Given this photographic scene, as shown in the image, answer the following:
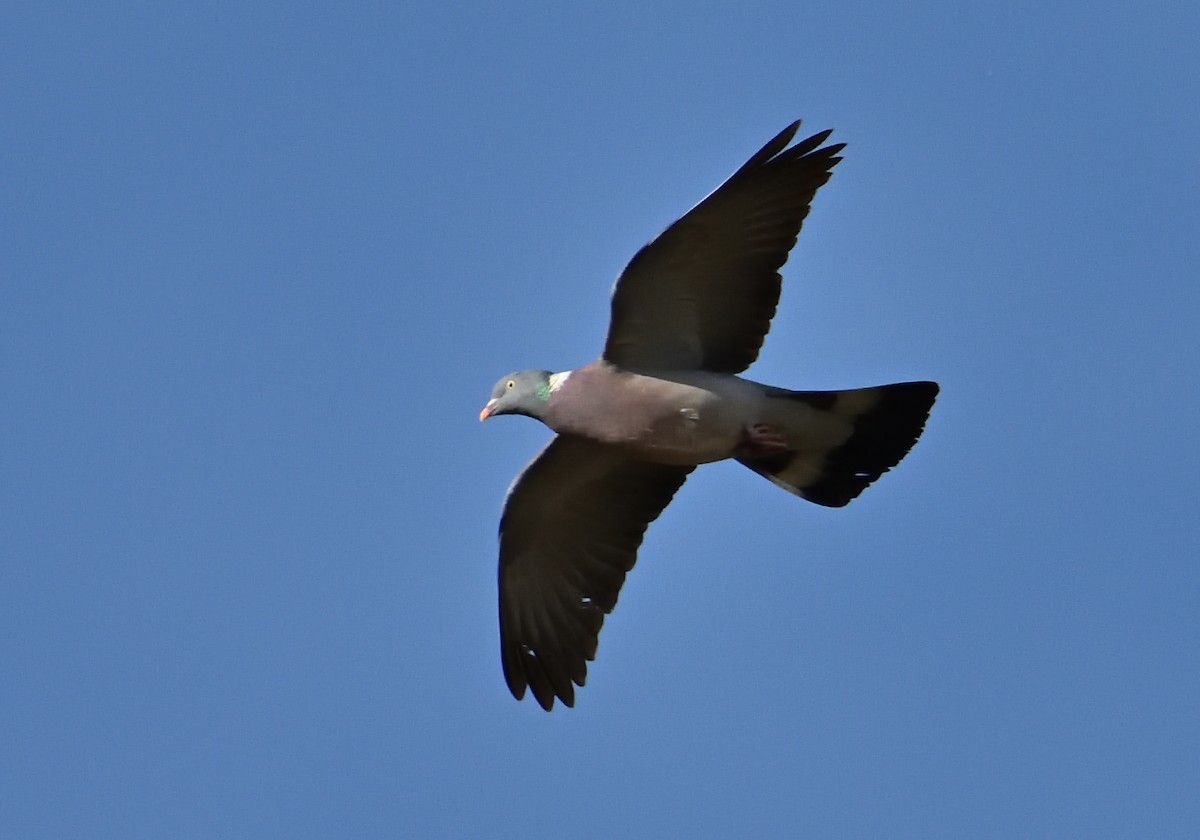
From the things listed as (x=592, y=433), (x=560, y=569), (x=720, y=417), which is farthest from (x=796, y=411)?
(x=560, y=569)

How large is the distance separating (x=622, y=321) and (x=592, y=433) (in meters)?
0.64

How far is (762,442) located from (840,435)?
462 mm

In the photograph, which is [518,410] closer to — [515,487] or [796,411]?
[515,487]

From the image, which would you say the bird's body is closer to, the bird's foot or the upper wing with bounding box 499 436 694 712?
the bird's foot

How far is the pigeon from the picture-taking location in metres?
10.3

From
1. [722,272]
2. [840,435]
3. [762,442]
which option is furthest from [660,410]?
[840,435]

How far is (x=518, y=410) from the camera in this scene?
11.1m

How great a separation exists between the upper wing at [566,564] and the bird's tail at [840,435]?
859 millimetres

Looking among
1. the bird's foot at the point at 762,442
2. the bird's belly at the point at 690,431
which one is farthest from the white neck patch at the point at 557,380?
the bird's foot at the point at 762,442

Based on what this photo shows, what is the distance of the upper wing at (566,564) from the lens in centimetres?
1161

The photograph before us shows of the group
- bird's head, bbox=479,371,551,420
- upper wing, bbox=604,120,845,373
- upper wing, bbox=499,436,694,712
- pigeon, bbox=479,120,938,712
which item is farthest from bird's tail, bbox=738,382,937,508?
bird's head, bbox=479,371,551,420

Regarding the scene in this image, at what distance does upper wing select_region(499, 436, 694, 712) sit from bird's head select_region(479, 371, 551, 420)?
25.5 inches

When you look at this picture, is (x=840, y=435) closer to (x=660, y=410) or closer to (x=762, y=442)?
(x=762, y=442)

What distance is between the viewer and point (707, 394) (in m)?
10.6
